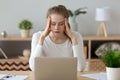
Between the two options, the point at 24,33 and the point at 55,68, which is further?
the point at 24,33

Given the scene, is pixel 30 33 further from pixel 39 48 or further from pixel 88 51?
pixel 39 48

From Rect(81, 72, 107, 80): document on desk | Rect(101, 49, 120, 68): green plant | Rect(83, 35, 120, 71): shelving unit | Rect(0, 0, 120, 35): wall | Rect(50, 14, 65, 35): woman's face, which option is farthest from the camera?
Rect(0, 0, 120, 35): wall

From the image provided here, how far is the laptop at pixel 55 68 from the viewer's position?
164 cm

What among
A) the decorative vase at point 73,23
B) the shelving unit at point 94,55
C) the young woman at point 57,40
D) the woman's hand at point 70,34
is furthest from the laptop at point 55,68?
the decorative vase at point 73,23

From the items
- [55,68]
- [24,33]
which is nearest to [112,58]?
[55,68]

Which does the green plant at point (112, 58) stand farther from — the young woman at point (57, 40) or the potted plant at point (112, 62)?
the young woman at point (57, 40)

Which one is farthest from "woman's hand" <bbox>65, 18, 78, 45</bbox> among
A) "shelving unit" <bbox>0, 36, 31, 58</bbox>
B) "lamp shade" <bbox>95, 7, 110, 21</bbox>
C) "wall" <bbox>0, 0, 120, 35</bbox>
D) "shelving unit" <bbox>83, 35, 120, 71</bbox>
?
"shelving unit" <bbox>0, 36, 31, 58</bbox>

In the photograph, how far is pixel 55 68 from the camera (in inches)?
64.7

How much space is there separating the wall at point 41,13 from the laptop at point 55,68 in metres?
2.24

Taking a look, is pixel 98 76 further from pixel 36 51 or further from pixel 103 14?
pixel 103 14

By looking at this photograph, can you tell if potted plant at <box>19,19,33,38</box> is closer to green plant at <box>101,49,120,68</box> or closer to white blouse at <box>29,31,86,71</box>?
white blouse at <box>29,31,86,71</box>

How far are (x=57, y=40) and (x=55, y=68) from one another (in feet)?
2.55

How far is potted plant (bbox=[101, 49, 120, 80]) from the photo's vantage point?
63.5 inches

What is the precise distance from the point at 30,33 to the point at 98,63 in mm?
1013
